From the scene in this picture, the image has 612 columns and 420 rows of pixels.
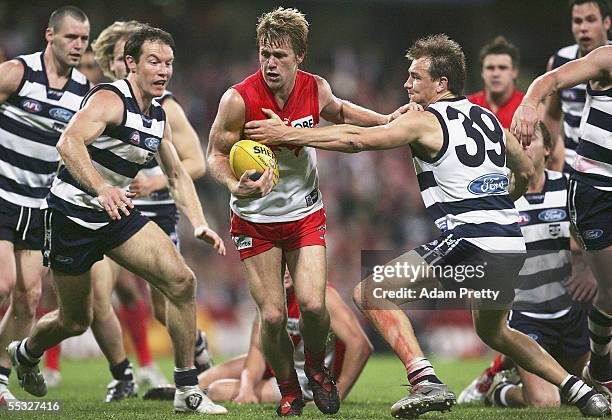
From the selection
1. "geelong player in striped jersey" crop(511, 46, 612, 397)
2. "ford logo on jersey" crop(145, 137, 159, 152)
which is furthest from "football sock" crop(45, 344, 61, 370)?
"geelong player in striped jersey" crop(511, 46, 612, 397)

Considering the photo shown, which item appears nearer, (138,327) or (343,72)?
(138,327)

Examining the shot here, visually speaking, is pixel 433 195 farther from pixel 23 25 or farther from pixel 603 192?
pixel 23 25

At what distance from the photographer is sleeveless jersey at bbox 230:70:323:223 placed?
621cm

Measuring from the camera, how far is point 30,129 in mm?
7395

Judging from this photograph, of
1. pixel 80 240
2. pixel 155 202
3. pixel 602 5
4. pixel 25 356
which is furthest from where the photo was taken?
pixel 155 202

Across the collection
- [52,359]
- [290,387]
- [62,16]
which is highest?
[62,16]

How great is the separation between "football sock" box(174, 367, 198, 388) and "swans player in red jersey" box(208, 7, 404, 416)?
582 mm

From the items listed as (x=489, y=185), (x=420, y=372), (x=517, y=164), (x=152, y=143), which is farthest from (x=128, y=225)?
(x=517, y=164)

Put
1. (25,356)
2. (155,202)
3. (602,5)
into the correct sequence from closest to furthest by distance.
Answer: (25,356) < (602,5) < (155,202)

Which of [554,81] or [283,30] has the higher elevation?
[283,30]

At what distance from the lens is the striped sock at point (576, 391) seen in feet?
18.8

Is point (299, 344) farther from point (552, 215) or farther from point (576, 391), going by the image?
point (576, 391)

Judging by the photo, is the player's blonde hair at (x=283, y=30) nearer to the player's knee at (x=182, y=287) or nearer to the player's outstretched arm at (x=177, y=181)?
the player's outstretched arm at (x=177, y=181)

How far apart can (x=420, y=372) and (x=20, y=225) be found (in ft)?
11.5
